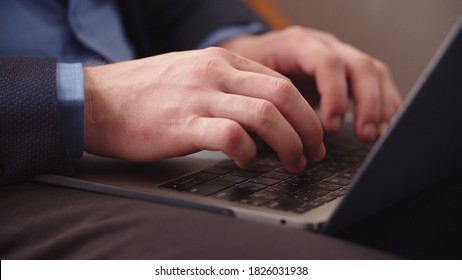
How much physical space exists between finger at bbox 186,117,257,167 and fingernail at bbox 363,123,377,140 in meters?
0.27

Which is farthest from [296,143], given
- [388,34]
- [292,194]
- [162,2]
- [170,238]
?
[388,34]

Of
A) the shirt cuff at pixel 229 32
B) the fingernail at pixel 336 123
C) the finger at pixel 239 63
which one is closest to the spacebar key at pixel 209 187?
the finger at pixel 239 63

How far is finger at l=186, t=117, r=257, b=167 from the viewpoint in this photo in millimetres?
497

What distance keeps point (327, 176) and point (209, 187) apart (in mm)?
121

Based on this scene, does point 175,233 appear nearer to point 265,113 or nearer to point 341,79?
point 265,113

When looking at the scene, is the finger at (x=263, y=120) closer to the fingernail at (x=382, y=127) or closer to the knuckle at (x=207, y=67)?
the knuckle at (x=207, y=67)

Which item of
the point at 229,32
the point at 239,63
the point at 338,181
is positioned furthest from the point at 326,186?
the point at 229,32

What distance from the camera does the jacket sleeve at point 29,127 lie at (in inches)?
21.0

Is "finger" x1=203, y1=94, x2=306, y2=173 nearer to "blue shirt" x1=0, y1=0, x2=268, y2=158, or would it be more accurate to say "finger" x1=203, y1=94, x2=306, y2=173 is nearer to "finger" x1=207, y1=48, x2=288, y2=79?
"finger" x1=207, y1=48, x2=288, y2=79

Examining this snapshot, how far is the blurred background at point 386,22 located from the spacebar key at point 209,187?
3.79ft
